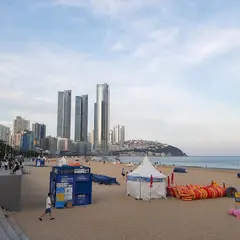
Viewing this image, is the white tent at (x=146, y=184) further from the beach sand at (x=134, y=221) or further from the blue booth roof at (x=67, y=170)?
the blue booth roof at (x=67, y=170)

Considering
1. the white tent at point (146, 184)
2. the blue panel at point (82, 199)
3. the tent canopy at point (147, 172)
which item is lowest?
the blue panel at point (82, 199)

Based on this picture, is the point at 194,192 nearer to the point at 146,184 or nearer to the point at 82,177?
the point at 146,184

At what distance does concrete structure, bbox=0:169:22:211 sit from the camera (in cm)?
1412

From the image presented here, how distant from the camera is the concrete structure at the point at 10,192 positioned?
14117 mm

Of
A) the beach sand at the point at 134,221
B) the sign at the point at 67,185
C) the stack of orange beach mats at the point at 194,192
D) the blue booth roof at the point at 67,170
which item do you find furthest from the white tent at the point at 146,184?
the sign at the point at 67,185

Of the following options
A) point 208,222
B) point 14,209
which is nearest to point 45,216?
point 14,209

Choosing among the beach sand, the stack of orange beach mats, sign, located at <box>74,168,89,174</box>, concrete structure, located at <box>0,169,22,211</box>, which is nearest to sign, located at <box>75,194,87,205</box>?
the beach sand

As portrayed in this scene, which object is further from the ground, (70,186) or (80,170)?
(80,170)

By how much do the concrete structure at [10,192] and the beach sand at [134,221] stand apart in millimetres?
564

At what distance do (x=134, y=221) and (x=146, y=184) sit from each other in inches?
234

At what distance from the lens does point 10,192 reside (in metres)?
14.2

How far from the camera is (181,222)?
42.7ft

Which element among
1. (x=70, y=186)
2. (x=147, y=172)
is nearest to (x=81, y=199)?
(x=70, y=186)

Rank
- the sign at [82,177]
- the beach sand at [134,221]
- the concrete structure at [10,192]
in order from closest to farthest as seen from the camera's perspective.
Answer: the beach sand at [134,221]
the concrete structure at [10,192]
the sign at [82,177]
